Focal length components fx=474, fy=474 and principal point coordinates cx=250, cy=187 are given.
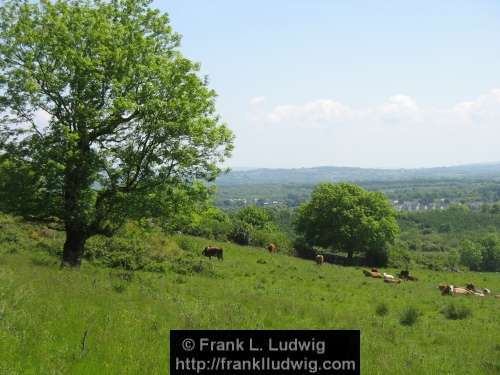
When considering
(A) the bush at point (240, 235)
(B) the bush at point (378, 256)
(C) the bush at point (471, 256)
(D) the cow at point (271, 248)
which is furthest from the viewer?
(C) the bush at point (471, 256)

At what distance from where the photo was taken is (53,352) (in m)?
9.95

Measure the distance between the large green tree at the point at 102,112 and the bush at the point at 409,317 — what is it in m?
11.5

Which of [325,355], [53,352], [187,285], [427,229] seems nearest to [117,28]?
[187,285]

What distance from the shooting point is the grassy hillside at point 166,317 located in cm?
1029

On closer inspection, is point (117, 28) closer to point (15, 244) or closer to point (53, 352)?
point (15, 244)

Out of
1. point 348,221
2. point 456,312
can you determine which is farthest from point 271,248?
point 456,312

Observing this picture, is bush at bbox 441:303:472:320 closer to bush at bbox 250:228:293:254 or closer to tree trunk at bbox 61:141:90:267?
tree trunk at bbox 61:141:90:267

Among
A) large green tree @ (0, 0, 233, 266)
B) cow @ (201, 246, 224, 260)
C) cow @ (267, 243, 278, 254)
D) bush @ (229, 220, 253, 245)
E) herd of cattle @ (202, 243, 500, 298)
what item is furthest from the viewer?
bush @ (229, 220, 253, 245)

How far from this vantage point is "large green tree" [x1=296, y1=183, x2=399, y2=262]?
65312mm

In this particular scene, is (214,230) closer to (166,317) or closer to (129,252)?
(129,252)

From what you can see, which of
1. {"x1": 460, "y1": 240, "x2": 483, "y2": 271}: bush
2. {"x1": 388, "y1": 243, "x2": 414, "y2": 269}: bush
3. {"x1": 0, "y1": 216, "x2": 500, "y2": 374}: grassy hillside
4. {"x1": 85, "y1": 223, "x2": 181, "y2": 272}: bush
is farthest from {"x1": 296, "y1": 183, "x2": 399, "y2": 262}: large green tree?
{"x1": 85, "y1": 223, "x2": 181, "y2": 272}: bush

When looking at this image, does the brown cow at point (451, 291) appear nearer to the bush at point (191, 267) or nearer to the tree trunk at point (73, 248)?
the bush at point (191, 267)

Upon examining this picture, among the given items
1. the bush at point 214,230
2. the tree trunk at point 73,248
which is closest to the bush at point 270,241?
the bush at point 214,230

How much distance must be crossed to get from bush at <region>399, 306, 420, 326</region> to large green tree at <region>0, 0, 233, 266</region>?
37.8 ft
